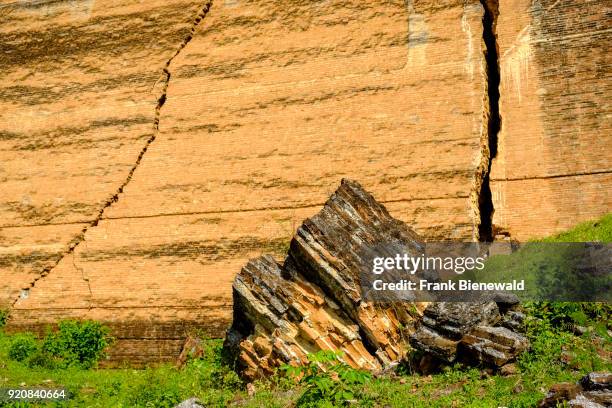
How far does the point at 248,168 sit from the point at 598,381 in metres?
6.09

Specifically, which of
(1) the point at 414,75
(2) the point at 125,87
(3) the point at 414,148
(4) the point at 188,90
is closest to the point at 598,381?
(3) the point at 414,148

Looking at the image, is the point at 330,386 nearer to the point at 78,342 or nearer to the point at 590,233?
the point at 590,233

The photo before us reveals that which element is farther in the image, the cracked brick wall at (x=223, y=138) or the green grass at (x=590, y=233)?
the cracked brick wall at (x=223, y=138)

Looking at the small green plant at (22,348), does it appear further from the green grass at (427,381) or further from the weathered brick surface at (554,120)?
the weathered brick surface at (554,120)

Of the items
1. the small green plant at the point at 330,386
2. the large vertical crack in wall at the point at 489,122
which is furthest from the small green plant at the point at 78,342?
the large vertical crack in wall at the point at 489,122

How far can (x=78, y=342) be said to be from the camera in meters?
11.1

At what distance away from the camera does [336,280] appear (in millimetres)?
8688

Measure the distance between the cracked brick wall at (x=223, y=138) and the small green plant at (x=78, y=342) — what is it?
0.20m

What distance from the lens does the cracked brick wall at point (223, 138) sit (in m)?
10.5

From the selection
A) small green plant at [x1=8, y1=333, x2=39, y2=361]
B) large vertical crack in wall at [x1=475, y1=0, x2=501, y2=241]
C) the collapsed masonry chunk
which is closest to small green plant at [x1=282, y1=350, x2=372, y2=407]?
the collapsed masonry chunk

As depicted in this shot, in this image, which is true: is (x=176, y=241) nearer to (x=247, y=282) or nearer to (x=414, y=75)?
(x=247, y=282)

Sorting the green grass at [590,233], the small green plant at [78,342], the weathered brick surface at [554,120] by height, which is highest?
the weathered brick surface at [554,120]

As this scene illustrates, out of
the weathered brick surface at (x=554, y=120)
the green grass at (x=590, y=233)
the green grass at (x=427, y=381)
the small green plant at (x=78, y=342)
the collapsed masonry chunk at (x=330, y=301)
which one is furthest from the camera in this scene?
the small green plant at (x=78, y=342)

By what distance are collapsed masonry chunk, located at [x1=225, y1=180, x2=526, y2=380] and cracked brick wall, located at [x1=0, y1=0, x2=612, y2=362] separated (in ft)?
5.05
